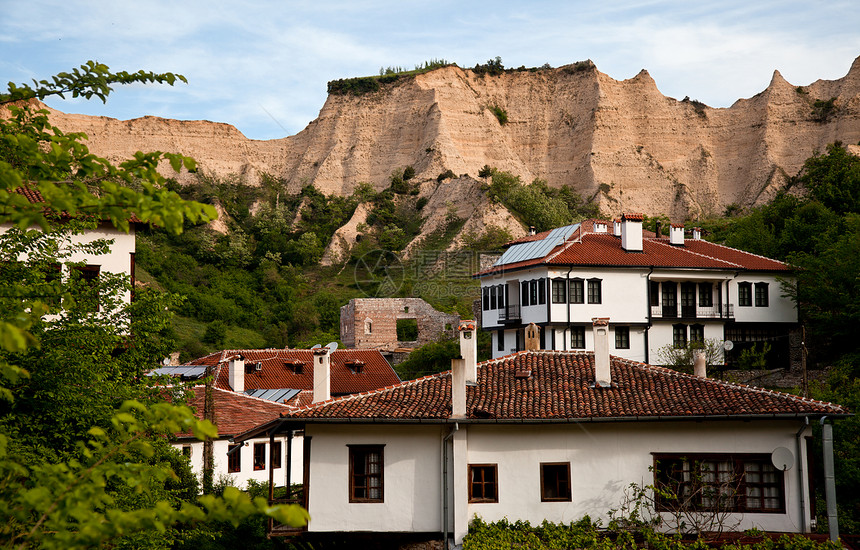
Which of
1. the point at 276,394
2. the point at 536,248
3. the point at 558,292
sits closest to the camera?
the point at 276,394

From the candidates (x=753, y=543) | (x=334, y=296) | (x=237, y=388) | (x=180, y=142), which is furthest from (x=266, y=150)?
(x=753, y=543)

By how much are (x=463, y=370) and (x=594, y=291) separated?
18396mm

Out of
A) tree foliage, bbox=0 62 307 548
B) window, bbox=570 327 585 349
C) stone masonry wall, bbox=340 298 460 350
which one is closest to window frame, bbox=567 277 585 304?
window, bbox=570 327 585 349

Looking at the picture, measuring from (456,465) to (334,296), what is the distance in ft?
162

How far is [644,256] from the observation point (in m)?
A: 33.1

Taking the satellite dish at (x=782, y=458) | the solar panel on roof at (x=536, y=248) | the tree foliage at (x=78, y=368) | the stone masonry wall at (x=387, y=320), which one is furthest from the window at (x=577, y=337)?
the tree foliage at (x=78, y=368)

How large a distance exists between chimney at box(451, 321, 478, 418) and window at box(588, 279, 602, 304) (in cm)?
1586

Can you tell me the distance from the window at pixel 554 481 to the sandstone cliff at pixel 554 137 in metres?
68.7

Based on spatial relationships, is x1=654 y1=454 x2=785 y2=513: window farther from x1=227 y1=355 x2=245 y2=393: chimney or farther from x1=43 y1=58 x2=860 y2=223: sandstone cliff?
x1=43 y1=58 x2=860 y2=223: sandstone cliff

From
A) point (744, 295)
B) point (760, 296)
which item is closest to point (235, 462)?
point (744, 295)

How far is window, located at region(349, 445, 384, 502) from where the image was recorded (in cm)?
1474

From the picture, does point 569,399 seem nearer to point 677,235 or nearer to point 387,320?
point 677,235

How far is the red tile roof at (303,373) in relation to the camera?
1284 inches

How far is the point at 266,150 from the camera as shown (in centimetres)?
9962
